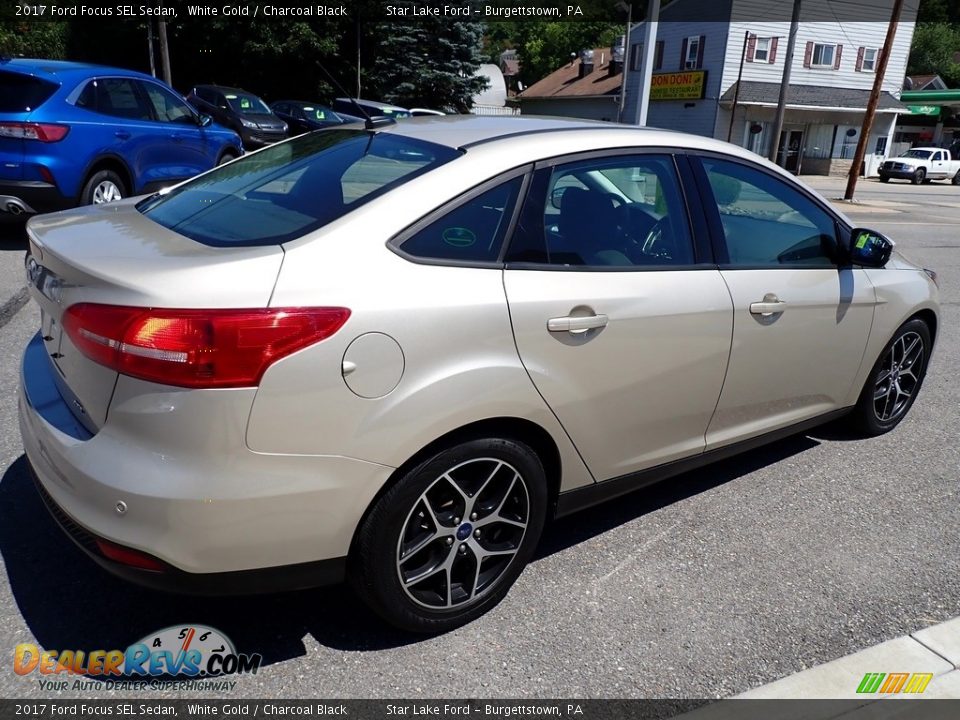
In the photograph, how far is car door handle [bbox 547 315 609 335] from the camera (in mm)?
2674

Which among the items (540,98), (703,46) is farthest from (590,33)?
(703,46)

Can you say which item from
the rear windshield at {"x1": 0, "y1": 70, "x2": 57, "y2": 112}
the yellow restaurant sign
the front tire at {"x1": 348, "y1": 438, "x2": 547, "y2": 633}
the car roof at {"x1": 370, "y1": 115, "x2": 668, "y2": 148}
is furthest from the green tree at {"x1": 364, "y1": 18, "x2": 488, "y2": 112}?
the front tire at {"x1": 348, "y1": 438, "x2": 547, "y2": 633}

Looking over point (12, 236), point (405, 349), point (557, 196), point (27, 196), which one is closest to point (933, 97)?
point (12, 236)

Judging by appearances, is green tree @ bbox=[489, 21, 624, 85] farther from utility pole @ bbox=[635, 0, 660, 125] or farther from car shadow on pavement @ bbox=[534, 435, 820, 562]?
car shadow on pavement @ bbox=[534, 435, 820, 562]

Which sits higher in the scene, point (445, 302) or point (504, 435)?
point (445, 302)

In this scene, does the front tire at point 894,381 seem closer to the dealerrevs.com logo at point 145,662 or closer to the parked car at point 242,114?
the dealerrevs.com logo at point 145,662

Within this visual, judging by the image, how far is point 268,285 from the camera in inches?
86.6

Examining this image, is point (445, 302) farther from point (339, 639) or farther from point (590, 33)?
point (590, 33)

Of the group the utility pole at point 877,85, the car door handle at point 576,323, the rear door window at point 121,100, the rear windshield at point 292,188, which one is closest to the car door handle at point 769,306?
the car door handle at point 576,323

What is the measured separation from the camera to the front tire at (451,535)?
2449 mm

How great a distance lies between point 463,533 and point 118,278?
4.38 feet

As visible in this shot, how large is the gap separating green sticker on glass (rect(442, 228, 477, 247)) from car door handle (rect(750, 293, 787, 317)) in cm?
137

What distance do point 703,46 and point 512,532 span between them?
41291mm

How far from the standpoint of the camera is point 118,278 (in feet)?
7.30
